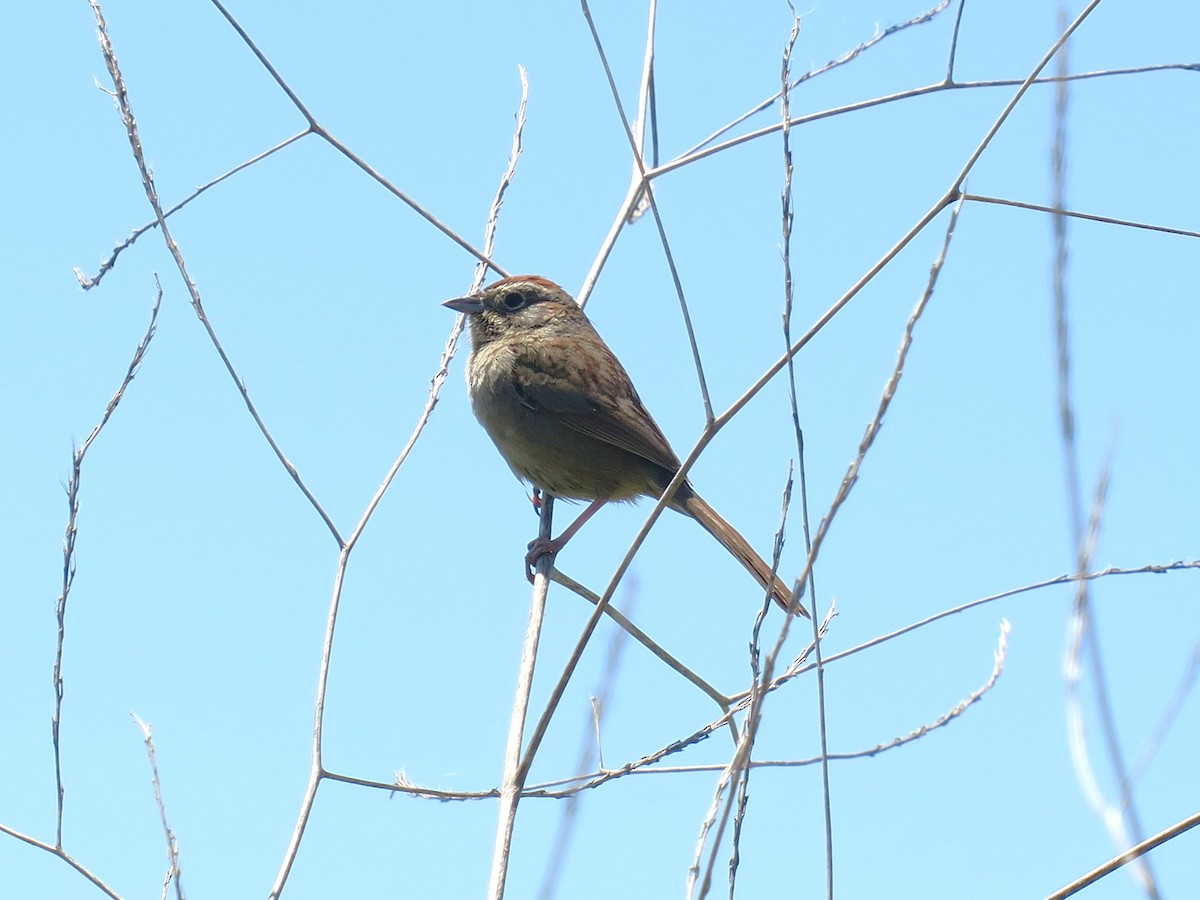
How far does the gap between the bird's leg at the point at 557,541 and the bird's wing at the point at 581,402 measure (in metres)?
0.30

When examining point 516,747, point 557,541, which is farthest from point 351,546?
point 557,541

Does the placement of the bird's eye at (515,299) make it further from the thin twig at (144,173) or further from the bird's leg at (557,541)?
the thin twig at (144,173)

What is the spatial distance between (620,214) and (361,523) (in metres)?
1.22

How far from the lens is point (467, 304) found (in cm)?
554

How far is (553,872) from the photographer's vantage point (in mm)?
1618

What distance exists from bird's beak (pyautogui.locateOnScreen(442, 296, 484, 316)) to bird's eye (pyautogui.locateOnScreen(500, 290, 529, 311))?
0.11m

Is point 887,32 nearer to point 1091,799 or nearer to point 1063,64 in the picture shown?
point 1063,64

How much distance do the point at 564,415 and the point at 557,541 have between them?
Result: 62 centimetres

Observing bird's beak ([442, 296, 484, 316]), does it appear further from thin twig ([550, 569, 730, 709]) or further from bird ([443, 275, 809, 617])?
thin twig ([550, 569, 730, 709])

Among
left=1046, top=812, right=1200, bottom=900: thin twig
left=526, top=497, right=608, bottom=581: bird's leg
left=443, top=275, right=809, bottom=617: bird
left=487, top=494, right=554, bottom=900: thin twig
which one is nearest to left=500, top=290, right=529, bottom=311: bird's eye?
left=443, top=275, right=809, bottom=617: bird

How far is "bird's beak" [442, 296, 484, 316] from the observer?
5426 mm

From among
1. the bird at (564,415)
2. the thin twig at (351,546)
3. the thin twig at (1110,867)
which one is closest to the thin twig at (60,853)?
the thin twig at (351,546)

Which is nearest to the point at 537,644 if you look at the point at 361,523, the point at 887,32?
the point at 361,523

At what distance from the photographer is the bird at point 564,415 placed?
527 cm
